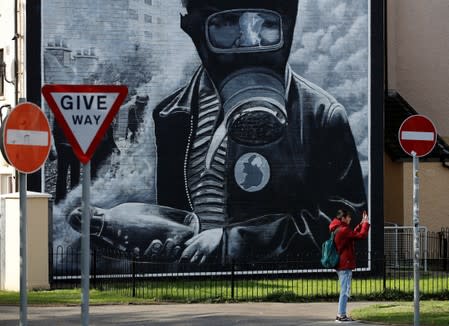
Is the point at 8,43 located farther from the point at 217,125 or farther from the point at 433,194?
the point at 433,194

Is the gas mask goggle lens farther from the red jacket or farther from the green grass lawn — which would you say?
the red jacket

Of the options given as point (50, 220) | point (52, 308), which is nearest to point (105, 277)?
point (50, 220)

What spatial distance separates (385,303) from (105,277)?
7.71m

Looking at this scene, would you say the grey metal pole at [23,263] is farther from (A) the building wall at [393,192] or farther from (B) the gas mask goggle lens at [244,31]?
→ (A) the building wall at [393,192]

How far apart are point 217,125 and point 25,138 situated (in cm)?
1856

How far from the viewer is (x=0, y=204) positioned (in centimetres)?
2517

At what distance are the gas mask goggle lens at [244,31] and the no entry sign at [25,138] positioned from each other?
1865 cm

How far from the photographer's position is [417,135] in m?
15.9

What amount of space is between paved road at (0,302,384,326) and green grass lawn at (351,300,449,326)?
1.77 feet

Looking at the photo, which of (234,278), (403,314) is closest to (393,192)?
(234,278)

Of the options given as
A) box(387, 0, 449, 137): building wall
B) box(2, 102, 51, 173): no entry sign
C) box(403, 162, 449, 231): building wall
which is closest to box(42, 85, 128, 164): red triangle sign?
box(2, 102, 51, 173): no entry sign

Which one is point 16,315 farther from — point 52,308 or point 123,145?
point 123,145

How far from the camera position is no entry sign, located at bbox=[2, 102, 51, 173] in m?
10.2

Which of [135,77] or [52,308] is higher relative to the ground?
[135,77]
